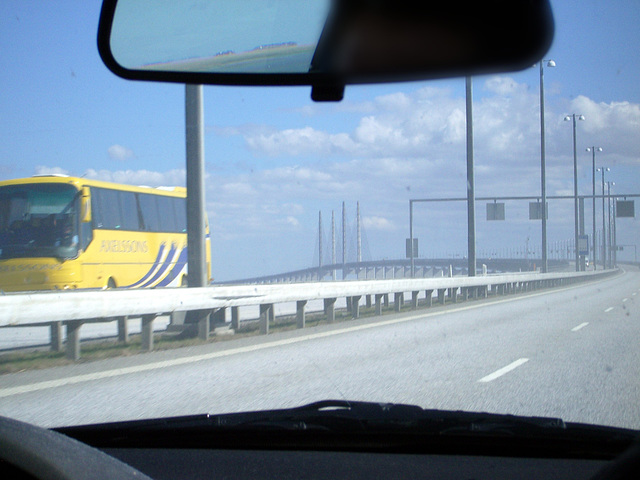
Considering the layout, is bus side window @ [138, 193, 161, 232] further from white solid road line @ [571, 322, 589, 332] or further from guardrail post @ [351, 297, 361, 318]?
white solid road line @ [571, 322, 589, 332]

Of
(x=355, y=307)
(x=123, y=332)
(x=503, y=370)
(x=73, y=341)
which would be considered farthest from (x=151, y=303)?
(x=355, y=307)

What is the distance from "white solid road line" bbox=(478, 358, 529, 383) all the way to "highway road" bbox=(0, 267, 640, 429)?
1 cm

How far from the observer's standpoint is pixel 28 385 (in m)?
8.15

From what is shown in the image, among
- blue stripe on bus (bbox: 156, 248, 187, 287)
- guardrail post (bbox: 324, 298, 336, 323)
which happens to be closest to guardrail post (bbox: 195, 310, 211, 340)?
guardrail post (bbox: 324, 298, 336, 323)

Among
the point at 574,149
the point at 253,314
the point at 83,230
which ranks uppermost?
the point at 574,149

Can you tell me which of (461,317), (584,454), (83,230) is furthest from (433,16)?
(83,230)

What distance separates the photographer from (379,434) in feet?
12.9

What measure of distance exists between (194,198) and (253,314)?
8.09 m

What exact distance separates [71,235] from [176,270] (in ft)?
22.3

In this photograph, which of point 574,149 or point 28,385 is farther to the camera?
point 574,149

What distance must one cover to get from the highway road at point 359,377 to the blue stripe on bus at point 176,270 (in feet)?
49.4

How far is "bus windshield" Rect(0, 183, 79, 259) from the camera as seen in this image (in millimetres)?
22031

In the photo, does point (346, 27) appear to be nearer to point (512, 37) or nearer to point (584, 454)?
point (512, 37)

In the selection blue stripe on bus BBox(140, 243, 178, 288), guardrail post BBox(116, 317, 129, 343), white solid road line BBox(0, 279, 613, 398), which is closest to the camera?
white solid road line BBox(0, 279, 613, 398)
